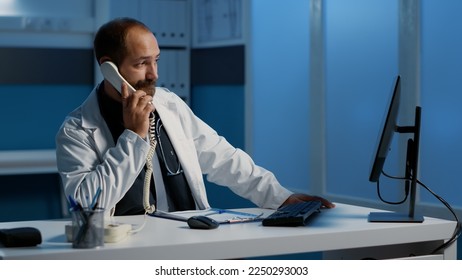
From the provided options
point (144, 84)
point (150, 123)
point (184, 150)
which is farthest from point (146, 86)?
point (184, 150)

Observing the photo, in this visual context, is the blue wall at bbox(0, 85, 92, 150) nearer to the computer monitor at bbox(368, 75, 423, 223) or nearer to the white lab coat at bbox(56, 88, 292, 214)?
the white lab coat at bbox(56, 88, 292, 214)

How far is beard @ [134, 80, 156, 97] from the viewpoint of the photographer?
8.34 feet

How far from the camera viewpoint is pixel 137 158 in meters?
2.32

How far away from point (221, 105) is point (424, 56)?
1.81 metres

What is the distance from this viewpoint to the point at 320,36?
4.06m

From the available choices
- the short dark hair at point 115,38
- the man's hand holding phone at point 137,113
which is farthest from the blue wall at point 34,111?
the man's hand holding phone at point 137,113

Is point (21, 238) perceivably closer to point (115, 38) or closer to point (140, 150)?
point (140, 150)

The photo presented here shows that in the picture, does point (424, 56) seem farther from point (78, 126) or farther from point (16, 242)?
point (16, 242)

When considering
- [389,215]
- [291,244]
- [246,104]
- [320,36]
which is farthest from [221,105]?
[291,244]

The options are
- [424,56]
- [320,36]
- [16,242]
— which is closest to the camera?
[16,242]

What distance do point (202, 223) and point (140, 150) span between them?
0.41m

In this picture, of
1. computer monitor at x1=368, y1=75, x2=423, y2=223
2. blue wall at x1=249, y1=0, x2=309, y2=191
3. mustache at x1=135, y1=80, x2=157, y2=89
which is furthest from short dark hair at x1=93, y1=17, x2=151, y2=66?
blue wall at x1=249, y1=0, x2=309, y2=191

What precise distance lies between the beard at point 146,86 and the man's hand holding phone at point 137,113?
0.48 ft

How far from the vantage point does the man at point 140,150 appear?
231cm
